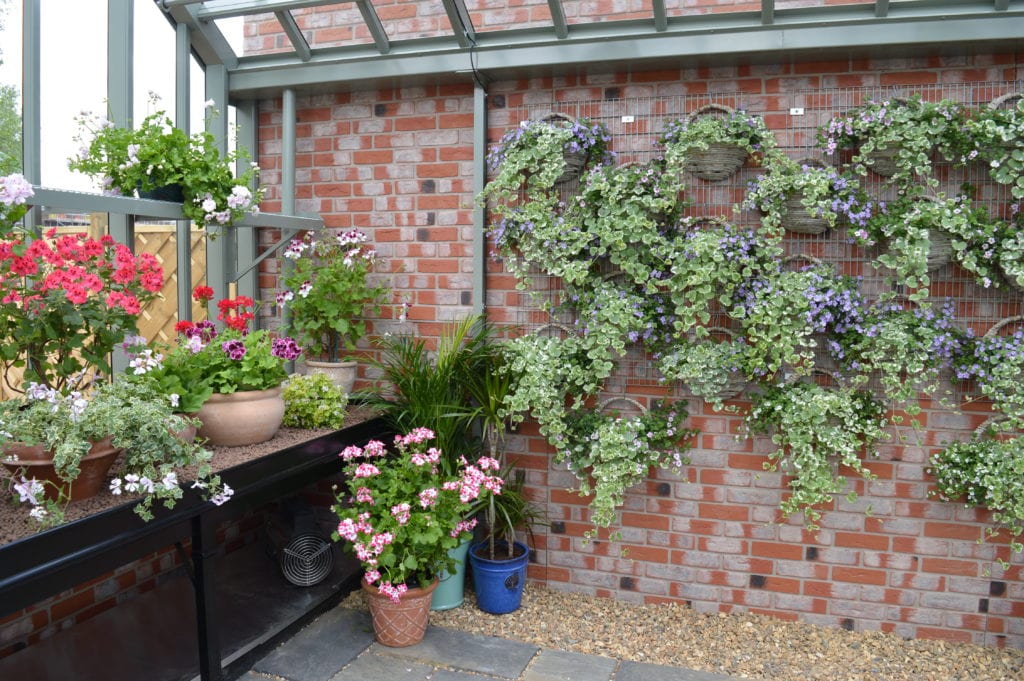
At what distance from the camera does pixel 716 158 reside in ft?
10.8

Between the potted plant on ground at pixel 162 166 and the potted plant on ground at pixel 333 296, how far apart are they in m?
0.54

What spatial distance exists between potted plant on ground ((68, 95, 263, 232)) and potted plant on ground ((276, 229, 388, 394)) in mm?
541

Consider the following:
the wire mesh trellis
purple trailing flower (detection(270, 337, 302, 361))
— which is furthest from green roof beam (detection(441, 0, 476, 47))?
purple trailing flower (detection(270, 337, 302, 361))

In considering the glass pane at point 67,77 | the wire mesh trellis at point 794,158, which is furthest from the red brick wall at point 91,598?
the wire mesh trellis at point 794,158

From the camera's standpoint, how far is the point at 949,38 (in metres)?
2.98

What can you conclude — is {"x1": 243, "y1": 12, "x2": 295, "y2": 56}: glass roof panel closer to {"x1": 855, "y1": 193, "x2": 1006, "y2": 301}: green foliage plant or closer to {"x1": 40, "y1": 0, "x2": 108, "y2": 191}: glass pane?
{"x1": 40, "y1": 0, "x2": 108, "y2": 191}: glass pane

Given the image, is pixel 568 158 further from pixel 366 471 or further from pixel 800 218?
pixel 366 471

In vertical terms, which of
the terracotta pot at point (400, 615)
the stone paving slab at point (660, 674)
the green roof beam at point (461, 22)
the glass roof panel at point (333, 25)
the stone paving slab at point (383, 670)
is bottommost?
the stone paving slab at point (660, 674)

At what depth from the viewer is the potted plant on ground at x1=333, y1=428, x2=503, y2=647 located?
306 cm

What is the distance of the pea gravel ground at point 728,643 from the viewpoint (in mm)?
3074

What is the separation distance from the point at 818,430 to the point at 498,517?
1384 millimetres

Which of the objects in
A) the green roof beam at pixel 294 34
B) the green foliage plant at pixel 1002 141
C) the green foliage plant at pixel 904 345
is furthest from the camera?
the green roof beam at pixel 294 34

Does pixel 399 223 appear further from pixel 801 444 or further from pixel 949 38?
pixel 949 38

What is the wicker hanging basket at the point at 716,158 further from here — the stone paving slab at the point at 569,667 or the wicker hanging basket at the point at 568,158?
the stone paving slab at the point at 569,667
